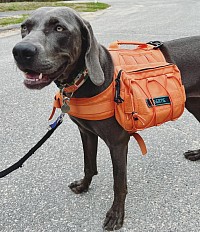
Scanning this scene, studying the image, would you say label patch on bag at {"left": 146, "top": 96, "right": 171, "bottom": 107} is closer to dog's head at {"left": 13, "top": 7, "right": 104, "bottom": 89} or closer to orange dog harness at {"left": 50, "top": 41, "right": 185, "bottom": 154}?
orange dog harness at {"left": 50, "top": 41, "right": 185, "bottom": 154}

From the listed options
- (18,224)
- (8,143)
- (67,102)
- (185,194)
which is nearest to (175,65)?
(67,102)

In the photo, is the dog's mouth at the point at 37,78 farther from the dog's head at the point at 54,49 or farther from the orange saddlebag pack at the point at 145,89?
the orange saddlebag pack at the point at 145,89

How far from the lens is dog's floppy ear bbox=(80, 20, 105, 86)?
6.70ft

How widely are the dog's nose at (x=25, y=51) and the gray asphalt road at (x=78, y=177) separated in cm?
114

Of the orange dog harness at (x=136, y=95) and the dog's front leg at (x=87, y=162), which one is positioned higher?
the orange dog harness at (x=136, y=95)

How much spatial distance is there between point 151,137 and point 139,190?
87 centimetres

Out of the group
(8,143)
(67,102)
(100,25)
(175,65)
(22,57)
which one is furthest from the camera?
(100,25)

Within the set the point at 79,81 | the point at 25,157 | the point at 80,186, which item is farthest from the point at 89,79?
the point at 80,186

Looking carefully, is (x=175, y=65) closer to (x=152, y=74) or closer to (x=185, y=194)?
(x=152, y=74)

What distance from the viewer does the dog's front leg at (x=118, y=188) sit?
91.1 inches

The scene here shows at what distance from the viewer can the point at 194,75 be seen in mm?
2570

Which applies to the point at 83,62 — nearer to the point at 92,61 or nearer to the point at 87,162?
the point at 92,61

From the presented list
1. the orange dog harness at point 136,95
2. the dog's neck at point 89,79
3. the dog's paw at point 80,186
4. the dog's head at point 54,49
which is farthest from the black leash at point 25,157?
the dog's paw at point 80,186

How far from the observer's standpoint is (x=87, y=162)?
2682 millimetres
